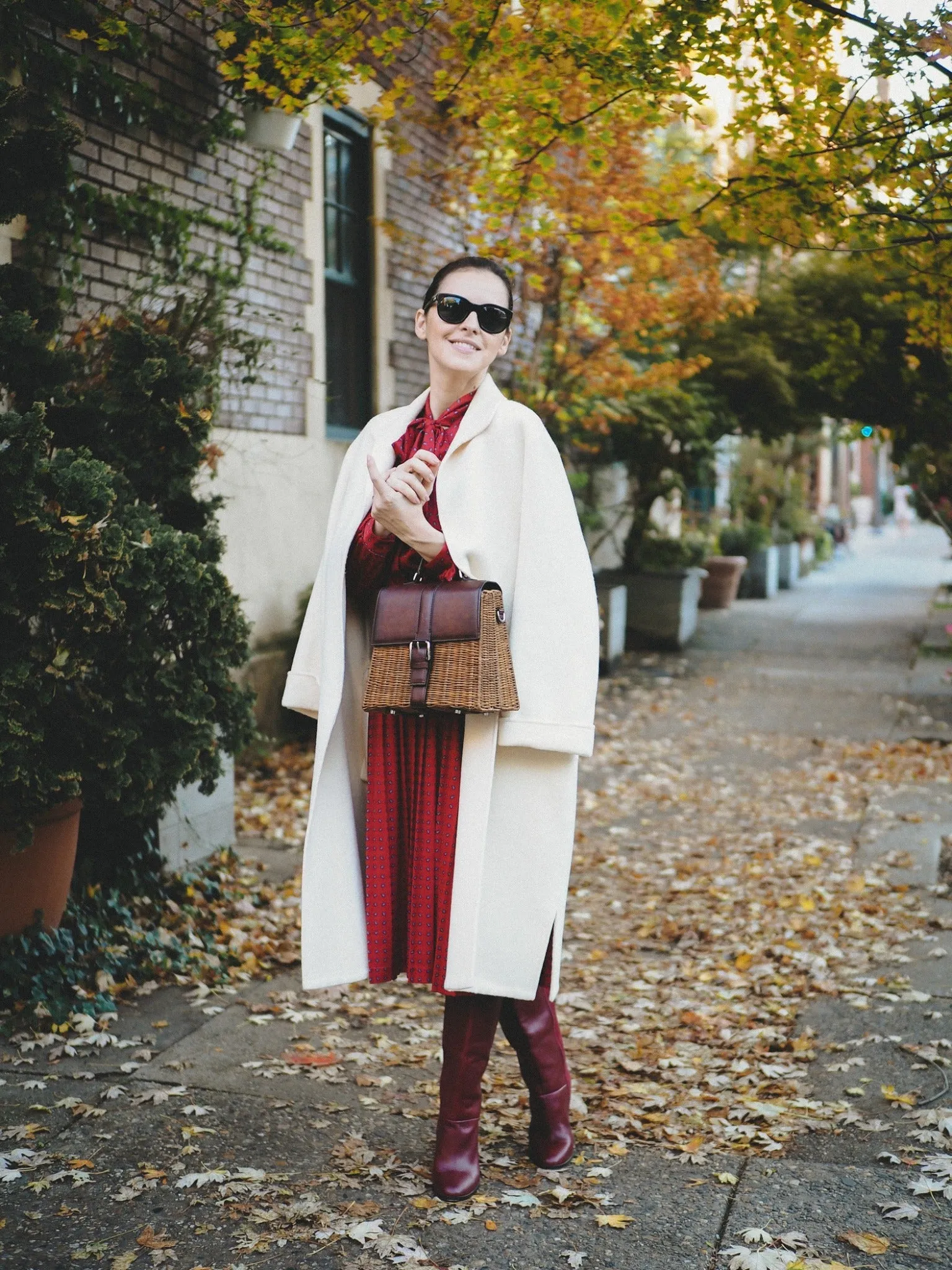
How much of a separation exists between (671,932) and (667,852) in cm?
123

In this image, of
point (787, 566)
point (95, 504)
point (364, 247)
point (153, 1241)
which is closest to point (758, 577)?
point (787, 566)

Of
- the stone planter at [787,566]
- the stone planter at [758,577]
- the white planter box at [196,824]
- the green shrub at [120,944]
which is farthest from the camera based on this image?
the stone planter at [787,566]

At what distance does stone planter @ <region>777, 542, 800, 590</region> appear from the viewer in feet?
62.2

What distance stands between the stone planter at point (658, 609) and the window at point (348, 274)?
178 inches

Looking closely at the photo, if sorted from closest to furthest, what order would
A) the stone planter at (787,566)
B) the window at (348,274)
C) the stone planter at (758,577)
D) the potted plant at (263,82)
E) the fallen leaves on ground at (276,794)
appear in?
the potted plant at (263,82) < the fallen leaves on ground at (276,794) < the window at (348,274) < the stone planter at (758,577) < the stone planter at (787,566)

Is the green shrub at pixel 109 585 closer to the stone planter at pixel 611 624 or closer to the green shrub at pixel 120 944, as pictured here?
the green shrub at pixel 120 944

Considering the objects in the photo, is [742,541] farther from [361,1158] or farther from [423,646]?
[423,646]

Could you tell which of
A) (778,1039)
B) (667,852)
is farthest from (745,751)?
(778,1039)

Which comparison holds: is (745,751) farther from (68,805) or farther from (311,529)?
(68,805)

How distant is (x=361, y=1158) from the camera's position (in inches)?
125

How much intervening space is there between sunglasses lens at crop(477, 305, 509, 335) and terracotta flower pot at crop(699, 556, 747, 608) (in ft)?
43.0

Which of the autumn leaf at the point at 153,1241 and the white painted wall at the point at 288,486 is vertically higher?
the white painted wall at the point at 288,486

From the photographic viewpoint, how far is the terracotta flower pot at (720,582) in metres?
15.9

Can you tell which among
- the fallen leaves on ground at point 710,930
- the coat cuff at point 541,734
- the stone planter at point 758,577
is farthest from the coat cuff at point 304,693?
the stone planter at point 758,577
